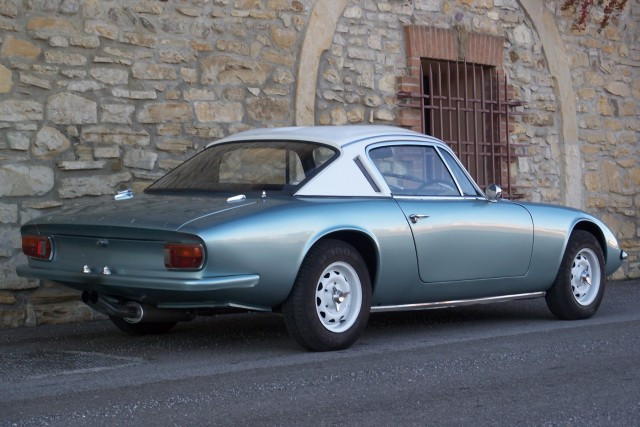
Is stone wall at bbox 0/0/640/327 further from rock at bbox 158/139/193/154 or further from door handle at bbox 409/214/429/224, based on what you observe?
door handle at bbox 409/214/429/224

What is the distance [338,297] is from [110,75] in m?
3.37

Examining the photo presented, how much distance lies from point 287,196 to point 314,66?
394cm

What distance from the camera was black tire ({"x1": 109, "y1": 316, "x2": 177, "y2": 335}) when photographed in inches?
295

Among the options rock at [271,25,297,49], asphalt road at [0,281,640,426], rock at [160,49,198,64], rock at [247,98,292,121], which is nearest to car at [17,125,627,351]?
asphalt road at [0,281,640,426]

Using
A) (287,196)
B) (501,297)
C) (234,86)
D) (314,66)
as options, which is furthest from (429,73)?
(287,196)

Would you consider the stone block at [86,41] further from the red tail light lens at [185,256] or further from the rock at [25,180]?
the red tail light lens at [185,256]

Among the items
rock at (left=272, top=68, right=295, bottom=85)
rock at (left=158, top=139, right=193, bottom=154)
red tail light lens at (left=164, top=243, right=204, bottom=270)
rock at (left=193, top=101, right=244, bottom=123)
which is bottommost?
red tail light lens at (left=164, top=243, right=204, bottom=270)

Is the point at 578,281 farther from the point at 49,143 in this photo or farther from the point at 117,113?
the point at 49,143

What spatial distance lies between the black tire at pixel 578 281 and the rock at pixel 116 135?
3.36m

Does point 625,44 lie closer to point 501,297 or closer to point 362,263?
point 501,297

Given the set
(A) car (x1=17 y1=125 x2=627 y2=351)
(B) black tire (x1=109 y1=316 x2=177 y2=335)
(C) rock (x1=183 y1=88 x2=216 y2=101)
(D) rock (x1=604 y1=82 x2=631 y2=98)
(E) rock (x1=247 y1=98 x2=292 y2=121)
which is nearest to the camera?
(A) car (x1=17 y1=125 x2=627 y2=351)

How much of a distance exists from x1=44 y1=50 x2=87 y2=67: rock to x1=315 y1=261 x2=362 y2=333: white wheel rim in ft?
10.8

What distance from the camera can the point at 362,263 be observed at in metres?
6.74

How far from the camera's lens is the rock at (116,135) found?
8.94m
